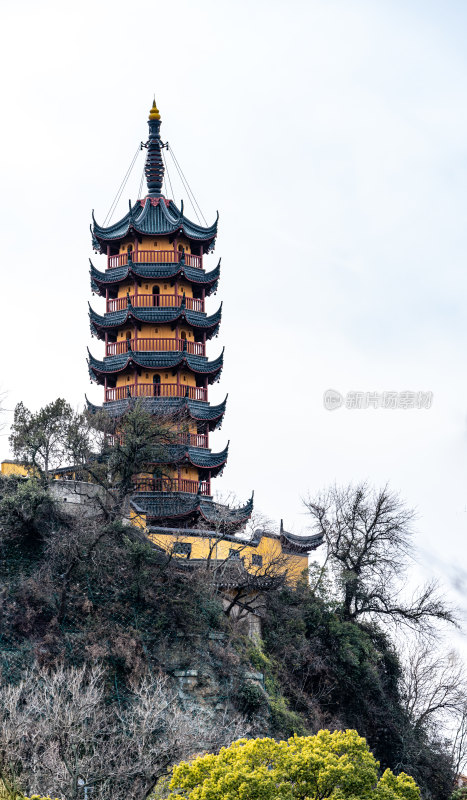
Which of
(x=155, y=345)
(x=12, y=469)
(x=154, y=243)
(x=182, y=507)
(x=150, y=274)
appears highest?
(x=154, y=243)

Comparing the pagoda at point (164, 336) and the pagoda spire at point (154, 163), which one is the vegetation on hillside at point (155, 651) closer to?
the pagoda at point (164, 336)

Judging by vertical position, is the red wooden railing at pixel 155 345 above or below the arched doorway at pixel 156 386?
above

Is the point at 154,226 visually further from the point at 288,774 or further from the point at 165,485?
the point at 288,774

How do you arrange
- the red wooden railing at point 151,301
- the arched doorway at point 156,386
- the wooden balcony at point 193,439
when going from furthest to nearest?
the red wooden railing at point 151,301 < the arched doorway at point 156,386 < the wooden balcony at point 193,439

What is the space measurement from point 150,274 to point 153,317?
1.95m

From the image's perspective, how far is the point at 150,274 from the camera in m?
46.8

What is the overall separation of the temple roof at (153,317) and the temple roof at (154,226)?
3.34m

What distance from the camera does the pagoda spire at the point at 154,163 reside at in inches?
1987

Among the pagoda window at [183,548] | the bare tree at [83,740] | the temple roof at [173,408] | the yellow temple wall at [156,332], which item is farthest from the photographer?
the yellow temple wall at [156,332]

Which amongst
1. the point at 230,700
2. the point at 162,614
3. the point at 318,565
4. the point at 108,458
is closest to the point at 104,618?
the point at 162,614

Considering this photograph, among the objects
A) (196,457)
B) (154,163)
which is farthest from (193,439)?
(154,163)

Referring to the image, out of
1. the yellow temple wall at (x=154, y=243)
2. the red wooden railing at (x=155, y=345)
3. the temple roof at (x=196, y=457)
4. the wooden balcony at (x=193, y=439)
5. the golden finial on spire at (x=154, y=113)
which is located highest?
the golden finial on spire at (x=154, y=113)

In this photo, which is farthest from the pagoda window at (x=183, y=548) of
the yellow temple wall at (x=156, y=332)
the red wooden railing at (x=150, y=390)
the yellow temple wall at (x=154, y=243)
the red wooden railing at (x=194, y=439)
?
the yellow temple wall at (x=154, y=243)

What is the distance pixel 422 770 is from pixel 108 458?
14.8 metres
